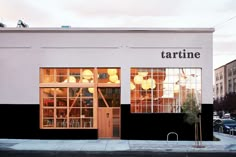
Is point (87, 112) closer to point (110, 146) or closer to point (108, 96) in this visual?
point (108, 96)

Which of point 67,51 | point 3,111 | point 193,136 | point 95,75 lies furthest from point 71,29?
point 193,136

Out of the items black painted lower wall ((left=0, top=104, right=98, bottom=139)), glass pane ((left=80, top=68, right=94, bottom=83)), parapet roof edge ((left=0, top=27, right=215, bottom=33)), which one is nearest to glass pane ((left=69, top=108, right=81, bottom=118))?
black painted lower wall ((left=0, top=104, right=98, bottom=139))

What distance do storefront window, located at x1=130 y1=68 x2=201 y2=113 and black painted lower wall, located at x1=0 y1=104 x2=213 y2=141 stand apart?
1.81ft

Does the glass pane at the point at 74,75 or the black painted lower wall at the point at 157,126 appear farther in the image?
the glass pane at the point at 74,75

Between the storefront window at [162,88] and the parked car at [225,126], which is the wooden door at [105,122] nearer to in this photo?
the storefront window at [162,88]

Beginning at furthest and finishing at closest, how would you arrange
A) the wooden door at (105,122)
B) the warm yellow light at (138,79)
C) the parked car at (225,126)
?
1. the parked car at (225,126)
2. the wooden door at (105,122)
3. the warm yellow light at (138,79)

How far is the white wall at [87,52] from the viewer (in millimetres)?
27984

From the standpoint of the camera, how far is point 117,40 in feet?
92.3

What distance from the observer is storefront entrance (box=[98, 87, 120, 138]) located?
93.0ft

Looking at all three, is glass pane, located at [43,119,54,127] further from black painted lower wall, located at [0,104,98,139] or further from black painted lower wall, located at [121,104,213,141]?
black painted lower wall, located at [121,104,213,141]

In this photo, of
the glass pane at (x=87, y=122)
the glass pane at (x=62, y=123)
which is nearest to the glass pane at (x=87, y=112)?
the glass pane at (x=87, y=122)

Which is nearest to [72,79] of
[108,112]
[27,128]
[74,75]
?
[74,75]

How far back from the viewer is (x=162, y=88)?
28.3 metres

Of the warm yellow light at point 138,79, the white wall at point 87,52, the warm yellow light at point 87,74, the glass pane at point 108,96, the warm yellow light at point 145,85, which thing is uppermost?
the white wall at point 87,52
